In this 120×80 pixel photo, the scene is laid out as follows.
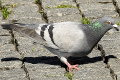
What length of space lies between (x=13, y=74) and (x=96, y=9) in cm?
279

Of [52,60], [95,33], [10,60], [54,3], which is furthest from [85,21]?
[10,60]

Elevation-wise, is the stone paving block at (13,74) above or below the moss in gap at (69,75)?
above

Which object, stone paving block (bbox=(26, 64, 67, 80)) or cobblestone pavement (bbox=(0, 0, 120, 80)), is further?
cobblestone pavement (bbox=(0, 0, 120, 80))

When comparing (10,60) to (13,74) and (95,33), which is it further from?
(95,33)

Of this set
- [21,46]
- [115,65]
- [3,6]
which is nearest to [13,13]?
[3,6]

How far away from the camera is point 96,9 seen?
31.5 feet

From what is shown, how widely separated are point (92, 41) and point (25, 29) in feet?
3.35

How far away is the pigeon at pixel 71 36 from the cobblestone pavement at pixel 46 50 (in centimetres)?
19

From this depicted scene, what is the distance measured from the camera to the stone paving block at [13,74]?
724 cm

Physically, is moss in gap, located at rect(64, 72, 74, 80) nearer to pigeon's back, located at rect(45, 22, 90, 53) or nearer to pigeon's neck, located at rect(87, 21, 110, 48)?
pigeon's back, located at rect(45, 22, 90, 53)

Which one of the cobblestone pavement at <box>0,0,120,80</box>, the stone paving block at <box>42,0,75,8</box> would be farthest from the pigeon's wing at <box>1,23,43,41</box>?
the stone paving block at <box>42,0,75,8</box>

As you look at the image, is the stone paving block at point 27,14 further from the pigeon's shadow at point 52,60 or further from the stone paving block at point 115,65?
the stone paving block at point 115,65

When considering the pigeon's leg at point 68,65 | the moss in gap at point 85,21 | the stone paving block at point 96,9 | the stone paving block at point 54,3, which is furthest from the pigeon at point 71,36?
the stone paving block at point 54,3

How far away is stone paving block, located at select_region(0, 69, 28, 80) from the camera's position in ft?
23.7
